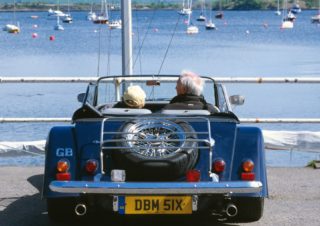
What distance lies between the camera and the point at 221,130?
7.47m

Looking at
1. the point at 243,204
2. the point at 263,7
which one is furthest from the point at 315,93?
the point at 263,7

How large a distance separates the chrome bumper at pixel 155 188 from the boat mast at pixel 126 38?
5440 millimetres

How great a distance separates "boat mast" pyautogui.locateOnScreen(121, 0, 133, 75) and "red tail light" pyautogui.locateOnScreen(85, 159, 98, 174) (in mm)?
5118

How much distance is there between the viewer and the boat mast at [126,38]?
40.5 ft

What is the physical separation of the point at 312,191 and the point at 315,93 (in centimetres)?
1647

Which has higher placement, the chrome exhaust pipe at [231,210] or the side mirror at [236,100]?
the side mirror at [236,100]

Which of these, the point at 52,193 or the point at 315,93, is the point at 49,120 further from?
the point at 315,93

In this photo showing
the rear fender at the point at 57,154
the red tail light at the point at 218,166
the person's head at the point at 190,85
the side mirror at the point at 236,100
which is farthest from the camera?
the side mirror at the point at 236,100

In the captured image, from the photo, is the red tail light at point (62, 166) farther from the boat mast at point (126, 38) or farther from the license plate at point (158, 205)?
the boat mast at point (126, 38)

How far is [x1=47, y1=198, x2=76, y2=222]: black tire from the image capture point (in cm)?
748

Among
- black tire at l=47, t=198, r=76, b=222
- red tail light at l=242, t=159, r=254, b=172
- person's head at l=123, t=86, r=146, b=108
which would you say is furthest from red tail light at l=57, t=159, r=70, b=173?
red tail light at l=242, t=159, r=254, b=172

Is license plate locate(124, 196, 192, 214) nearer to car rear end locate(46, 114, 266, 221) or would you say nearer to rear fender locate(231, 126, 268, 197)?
car rear end locate(46, 114, 266, 221)

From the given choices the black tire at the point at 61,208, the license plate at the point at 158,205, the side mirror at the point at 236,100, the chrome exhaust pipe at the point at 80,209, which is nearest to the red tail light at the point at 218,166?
the license plate at the point at 158,205

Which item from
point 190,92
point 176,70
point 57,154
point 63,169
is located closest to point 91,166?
point 63,169
